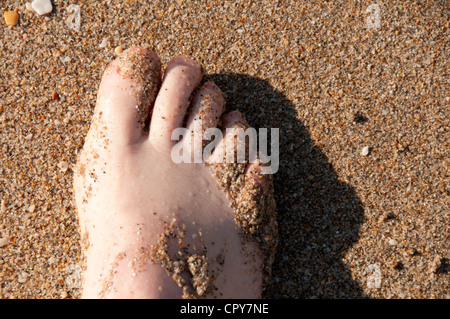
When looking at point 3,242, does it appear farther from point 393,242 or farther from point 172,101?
point 393,242

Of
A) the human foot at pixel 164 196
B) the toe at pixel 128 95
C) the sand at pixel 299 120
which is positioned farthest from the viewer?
the sand at pixel 299 120

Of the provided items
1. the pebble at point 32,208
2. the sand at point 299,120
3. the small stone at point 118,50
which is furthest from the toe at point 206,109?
the pebble at point 32,208

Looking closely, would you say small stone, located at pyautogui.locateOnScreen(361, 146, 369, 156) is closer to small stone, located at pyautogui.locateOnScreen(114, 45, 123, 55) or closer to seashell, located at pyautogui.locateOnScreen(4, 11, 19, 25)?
small stone, located at pyautogui.locateOnScreen(114, 45, 123, 55)

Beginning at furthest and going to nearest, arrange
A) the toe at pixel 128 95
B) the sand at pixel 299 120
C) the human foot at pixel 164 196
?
the sand at pixel 299 120
the toe at pixel 128 95
the human foot at pixel 164 196

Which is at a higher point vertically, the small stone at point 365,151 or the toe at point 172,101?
the toe at point 172,101

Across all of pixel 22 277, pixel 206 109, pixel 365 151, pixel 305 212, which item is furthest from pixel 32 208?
pixel 365 151

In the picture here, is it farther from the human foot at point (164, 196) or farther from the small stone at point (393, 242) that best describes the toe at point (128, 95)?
the small stone at point (393, 242)

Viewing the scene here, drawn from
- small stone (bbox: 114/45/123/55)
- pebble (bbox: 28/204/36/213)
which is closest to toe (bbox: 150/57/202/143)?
small stone (bbox: 114/45/123/55)
